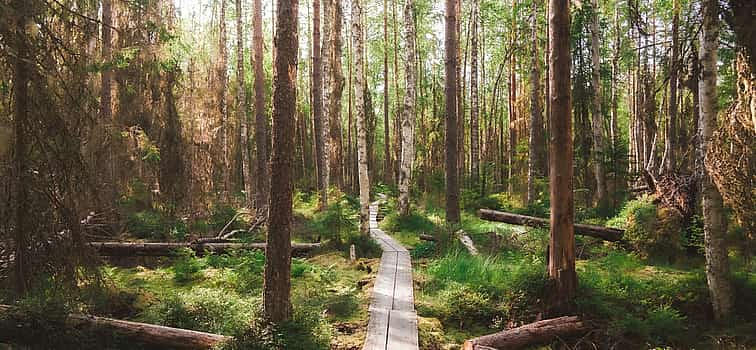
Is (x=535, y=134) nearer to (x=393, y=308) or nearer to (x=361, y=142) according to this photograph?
(x=361, y=142)

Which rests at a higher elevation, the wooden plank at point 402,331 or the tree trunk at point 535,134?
the tree trunk at point 535,134

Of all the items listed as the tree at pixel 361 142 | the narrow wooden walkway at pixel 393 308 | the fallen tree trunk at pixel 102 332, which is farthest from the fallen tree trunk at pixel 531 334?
the tree at pixel 361 142

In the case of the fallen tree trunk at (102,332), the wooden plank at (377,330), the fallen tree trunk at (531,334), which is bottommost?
the fallen tree trunk at (531,334)

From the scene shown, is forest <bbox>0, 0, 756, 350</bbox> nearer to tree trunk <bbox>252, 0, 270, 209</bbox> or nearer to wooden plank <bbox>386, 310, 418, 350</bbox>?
wooden plank <bbox>386, 310, 418, 350</bbox>

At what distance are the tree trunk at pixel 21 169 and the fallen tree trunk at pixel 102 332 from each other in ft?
1.45

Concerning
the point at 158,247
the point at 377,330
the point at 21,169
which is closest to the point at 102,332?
the point at 21,169

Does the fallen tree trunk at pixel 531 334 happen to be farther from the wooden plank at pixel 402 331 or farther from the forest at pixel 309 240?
the wooden plank at pixel 402 331

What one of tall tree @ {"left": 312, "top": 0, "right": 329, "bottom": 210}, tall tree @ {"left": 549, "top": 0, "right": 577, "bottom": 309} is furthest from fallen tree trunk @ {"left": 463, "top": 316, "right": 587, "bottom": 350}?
tall tree @ {"left": 312, "top": 0, "right": 329, "bottom": 210}

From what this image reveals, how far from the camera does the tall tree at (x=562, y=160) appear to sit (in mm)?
6418

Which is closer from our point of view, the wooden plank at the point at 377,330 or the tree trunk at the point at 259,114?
the wooden plank at the point at 377,330

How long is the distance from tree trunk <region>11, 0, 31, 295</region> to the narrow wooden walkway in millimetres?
3844

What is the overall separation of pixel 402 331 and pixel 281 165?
2.35 meters

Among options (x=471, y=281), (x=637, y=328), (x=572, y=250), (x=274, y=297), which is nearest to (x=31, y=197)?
(x=274, y=297)

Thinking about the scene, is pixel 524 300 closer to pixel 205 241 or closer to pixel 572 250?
pixel 572 250
